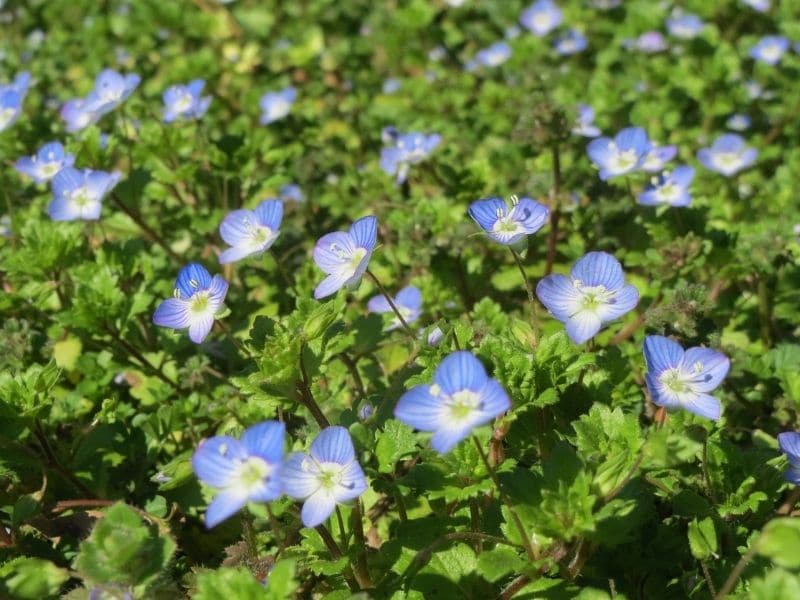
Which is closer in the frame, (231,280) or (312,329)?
(312,329)

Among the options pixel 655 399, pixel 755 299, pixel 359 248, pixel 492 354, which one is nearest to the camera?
pixel 655 399

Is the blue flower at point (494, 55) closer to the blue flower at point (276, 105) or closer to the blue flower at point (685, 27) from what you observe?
the blue flower at point (685, 27)

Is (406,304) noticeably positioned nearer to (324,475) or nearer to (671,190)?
(671,190)

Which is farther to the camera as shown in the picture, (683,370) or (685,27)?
(685,27)

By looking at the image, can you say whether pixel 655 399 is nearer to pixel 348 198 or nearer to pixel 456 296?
pixel 456 296

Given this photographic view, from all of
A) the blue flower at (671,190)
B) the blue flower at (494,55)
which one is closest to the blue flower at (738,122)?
the blue flower at (671,190)

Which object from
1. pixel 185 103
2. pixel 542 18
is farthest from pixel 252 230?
pixel 542 18

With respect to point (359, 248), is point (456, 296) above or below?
below

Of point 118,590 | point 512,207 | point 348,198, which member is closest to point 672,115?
point 348,198
